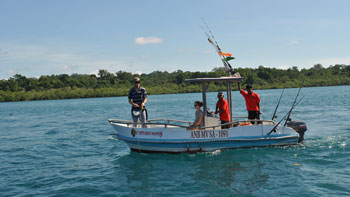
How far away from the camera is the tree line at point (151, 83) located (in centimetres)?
8169

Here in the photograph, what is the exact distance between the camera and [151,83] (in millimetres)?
90938

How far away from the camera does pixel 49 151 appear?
1348 cm

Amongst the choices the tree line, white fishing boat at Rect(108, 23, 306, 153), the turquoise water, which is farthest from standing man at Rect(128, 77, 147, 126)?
the tree line

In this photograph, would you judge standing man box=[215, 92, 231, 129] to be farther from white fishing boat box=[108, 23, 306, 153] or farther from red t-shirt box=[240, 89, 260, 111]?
red t-shirt box=[240, 89, 260, 111]

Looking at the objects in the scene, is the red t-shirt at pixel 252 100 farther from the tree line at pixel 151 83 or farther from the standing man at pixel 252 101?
the tree line at pixel 151 83

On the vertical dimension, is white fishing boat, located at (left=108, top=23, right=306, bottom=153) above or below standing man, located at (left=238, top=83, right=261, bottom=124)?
below

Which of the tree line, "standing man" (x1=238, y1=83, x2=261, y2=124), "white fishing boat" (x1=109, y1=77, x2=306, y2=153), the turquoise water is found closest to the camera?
the turquoise water

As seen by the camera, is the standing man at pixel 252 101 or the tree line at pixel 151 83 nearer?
the standing man at pixel 252 101

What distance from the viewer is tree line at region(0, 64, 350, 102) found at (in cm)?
8169

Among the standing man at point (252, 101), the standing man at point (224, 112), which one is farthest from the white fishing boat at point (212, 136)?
the standing man at point (252, 101)

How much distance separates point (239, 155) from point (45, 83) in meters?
86.5

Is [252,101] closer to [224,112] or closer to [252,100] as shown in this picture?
Result: [252,100]

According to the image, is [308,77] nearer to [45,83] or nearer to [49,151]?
[45,83]

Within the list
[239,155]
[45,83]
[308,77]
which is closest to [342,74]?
[308,77]
